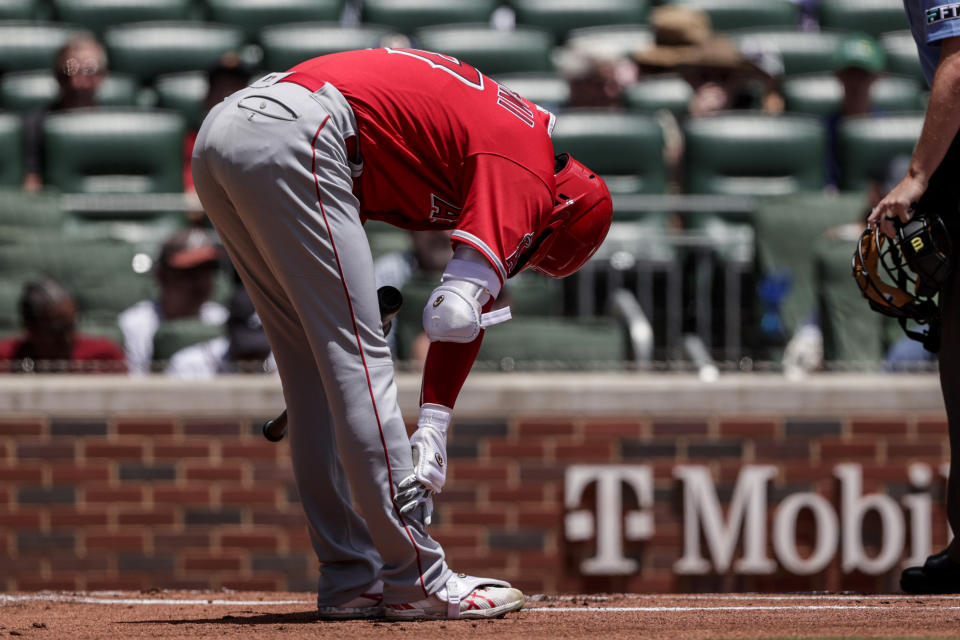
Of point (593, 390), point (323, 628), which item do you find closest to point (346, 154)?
point (323, 628)

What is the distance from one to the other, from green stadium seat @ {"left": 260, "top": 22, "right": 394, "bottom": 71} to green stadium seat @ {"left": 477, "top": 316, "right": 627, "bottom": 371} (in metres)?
3.46

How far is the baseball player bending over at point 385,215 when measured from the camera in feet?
11.6

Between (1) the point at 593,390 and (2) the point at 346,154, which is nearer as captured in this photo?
(2) the point at 346,154

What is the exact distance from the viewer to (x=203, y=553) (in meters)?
6.54

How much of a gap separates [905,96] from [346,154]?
7083mm

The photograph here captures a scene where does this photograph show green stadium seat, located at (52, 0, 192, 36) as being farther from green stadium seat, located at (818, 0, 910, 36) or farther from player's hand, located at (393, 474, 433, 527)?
player's hand, located at (393, 474, 433, 527)

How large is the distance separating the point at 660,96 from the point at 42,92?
4.09 m

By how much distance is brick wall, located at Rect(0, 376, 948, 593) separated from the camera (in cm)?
648

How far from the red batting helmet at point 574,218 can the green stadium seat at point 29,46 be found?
707 centimetres

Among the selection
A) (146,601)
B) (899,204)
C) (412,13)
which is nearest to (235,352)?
(146,601)

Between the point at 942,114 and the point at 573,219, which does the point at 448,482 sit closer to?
the point at 573,219

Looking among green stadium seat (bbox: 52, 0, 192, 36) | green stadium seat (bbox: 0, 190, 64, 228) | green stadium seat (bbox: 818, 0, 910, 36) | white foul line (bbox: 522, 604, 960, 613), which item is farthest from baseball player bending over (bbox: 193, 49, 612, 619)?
green stadium seat (bbox: 818, 0, 910, 36)

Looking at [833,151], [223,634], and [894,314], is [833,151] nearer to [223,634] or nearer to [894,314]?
[894,314]

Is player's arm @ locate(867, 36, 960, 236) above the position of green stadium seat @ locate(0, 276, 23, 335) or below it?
above
